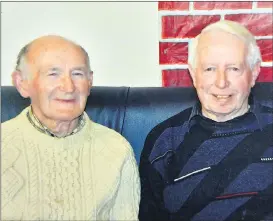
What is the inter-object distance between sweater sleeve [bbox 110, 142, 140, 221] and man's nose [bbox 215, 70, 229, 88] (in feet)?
1.44

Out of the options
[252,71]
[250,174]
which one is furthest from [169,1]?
[250,174]

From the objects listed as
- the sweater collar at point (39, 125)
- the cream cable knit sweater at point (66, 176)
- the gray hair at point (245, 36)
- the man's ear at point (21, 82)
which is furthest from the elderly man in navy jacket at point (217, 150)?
the man's ear at point (21, 82)

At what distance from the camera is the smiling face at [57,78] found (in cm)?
151

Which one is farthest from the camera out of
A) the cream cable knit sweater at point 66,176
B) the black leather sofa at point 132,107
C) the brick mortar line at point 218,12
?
the brick mortar line at point 218,12

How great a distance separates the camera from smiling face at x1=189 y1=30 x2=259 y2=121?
5.11 ft

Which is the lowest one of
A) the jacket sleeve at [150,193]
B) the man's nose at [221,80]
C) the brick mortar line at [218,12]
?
the jacket sleeve at [150,193]

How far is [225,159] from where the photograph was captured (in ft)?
5.11

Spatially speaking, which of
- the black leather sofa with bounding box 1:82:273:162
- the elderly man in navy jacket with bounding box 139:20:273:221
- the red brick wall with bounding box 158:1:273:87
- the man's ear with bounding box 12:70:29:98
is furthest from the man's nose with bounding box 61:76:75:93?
the red brick wall with bounding box 158:1:273:87

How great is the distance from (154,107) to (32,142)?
1.78 ft

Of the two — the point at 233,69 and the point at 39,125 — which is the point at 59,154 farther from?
the point at 233,69

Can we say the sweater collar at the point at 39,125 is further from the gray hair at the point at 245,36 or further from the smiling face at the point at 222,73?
the gray hair at the point at 245,36

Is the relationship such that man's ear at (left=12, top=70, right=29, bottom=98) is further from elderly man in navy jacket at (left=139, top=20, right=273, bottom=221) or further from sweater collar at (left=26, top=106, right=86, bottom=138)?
elderly man in navy jacket at (left=139, top=20, right=273, bottom=221)

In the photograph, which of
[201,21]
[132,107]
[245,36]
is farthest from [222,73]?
[201,21]

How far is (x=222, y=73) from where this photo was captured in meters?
1.56
